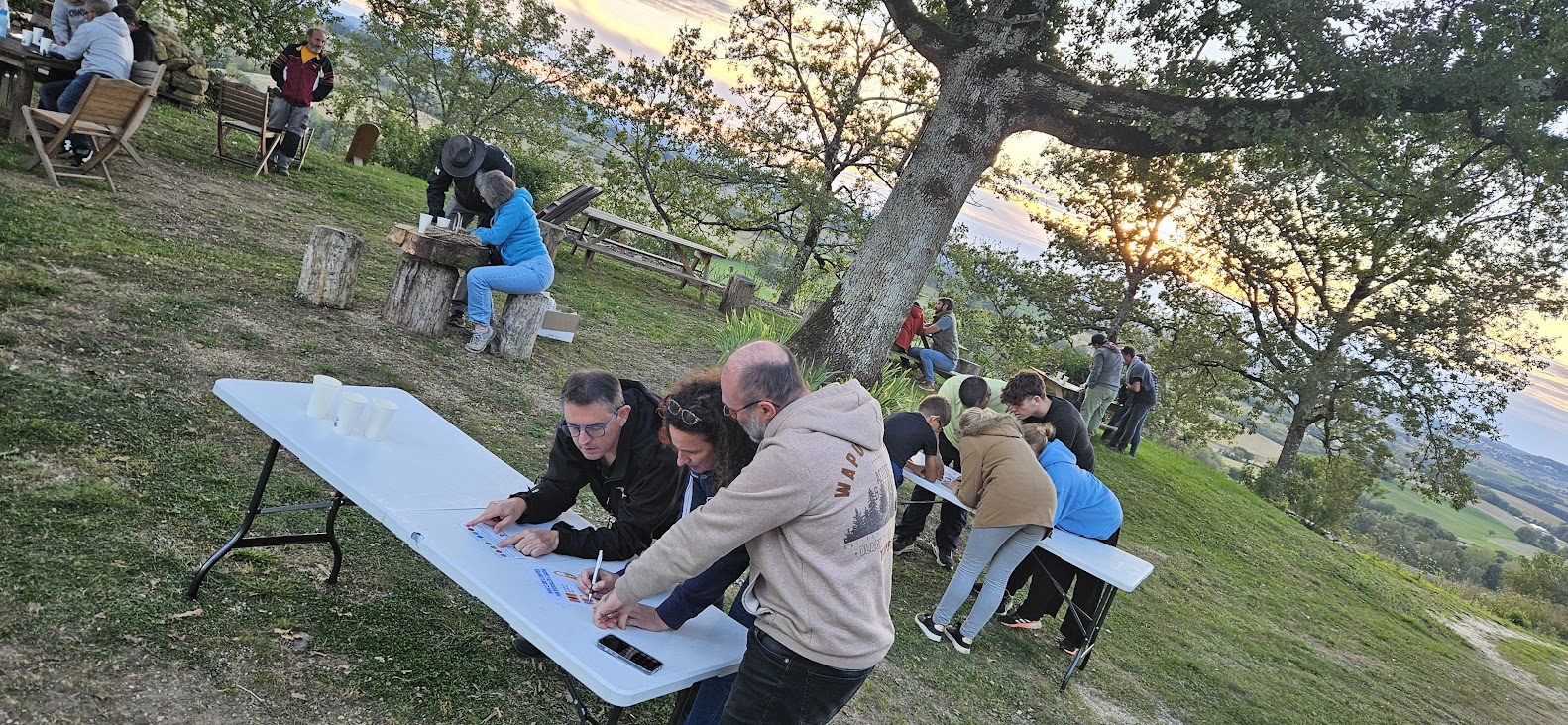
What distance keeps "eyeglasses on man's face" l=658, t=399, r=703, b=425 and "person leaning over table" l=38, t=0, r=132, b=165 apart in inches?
289

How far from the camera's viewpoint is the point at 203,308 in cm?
526

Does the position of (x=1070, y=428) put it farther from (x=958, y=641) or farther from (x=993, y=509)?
(x=958, y=641)

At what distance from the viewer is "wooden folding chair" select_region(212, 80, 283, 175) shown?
9344 millimetres

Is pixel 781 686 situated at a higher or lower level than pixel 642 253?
lower

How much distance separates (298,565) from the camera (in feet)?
10.5

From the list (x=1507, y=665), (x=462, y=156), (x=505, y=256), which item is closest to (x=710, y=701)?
(x=505, y=256)

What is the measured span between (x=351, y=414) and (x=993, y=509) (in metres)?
3.11

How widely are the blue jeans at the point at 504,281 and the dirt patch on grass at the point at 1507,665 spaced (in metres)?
10.1

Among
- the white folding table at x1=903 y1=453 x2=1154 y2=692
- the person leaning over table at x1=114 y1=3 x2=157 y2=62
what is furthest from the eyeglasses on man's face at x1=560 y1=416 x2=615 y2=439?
the person leaning over table at x1=114 y1=3 x2=157 y2=62

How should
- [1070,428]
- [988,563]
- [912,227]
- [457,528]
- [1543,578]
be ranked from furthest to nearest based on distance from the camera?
[1543,578] < [912,227] < [1070,428] < [988,563] < [457,528]

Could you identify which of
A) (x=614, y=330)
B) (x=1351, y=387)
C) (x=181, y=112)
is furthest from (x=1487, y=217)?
(x=181, y=112)

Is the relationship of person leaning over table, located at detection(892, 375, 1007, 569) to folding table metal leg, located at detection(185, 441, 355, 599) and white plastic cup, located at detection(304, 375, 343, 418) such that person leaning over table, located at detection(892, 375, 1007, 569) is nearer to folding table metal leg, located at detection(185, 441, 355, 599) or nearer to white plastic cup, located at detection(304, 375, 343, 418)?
folding table metal leg, located at detection(185, 441, 355, 599)

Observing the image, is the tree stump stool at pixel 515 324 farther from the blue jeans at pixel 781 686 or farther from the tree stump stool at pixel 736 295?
the tree stump stool at pixel 736 295

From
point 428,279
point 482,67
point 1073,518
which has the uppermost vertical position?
point 482,67
